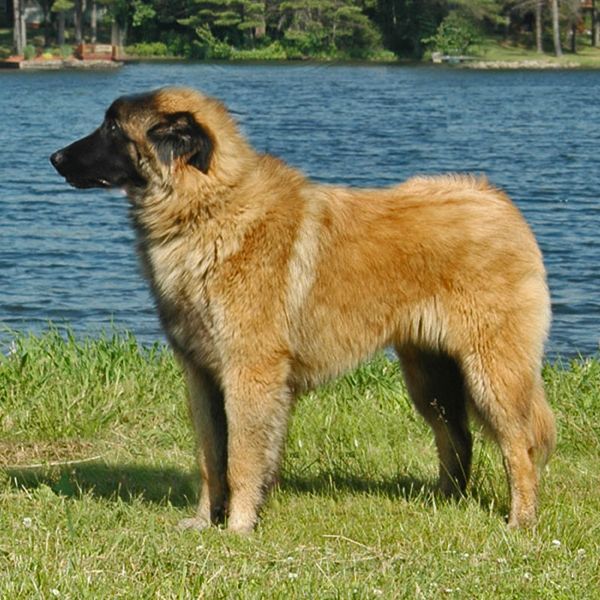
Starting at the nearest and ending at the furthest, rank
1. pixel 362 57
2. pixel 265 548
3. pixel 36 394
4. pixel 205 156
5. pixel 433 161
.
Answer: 1. pixel 265 548
2. pixel 205 156
3. pixel 36 394
4. pixel 433 161
5. pixel 362 57

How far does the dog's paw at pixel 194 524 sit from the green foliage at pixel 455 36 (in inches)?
3005

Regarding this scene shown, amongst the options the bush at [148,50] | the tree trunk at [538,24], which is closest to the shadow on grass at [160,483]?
the tree trunk at [538,24]

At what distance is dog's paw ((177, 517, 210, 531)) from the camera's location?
18.5ft

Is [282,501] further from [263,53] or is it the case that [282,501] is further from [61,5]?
[263,53]

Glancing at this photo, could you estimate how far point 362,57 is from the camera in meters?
81.1

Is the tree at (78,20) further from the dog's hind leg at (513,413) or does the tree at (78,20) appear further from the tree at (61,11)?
the dog's hind leg at (513,413)

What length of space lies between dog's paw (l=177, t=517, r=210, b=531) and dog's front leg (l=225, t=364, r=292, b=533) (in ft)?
0.50

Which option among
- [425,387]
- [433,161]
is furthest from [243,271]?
[433,161]

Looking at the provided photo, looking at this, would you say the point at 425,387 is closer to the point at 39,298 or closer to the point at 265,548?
the point at 265,548

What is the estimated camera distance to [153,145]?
5.62 metres

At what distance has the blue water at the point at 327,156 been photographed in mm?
15086

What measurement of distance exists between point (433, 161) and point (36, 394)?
2129 cm

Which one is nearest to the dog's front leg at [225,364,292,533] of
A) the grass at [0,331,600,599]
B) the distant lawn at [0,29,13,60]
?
the grass at [0,331,600,599]

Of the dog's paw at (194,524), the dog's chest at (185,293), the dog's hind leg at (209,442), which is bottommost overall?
the dog's paw at (194,524)
